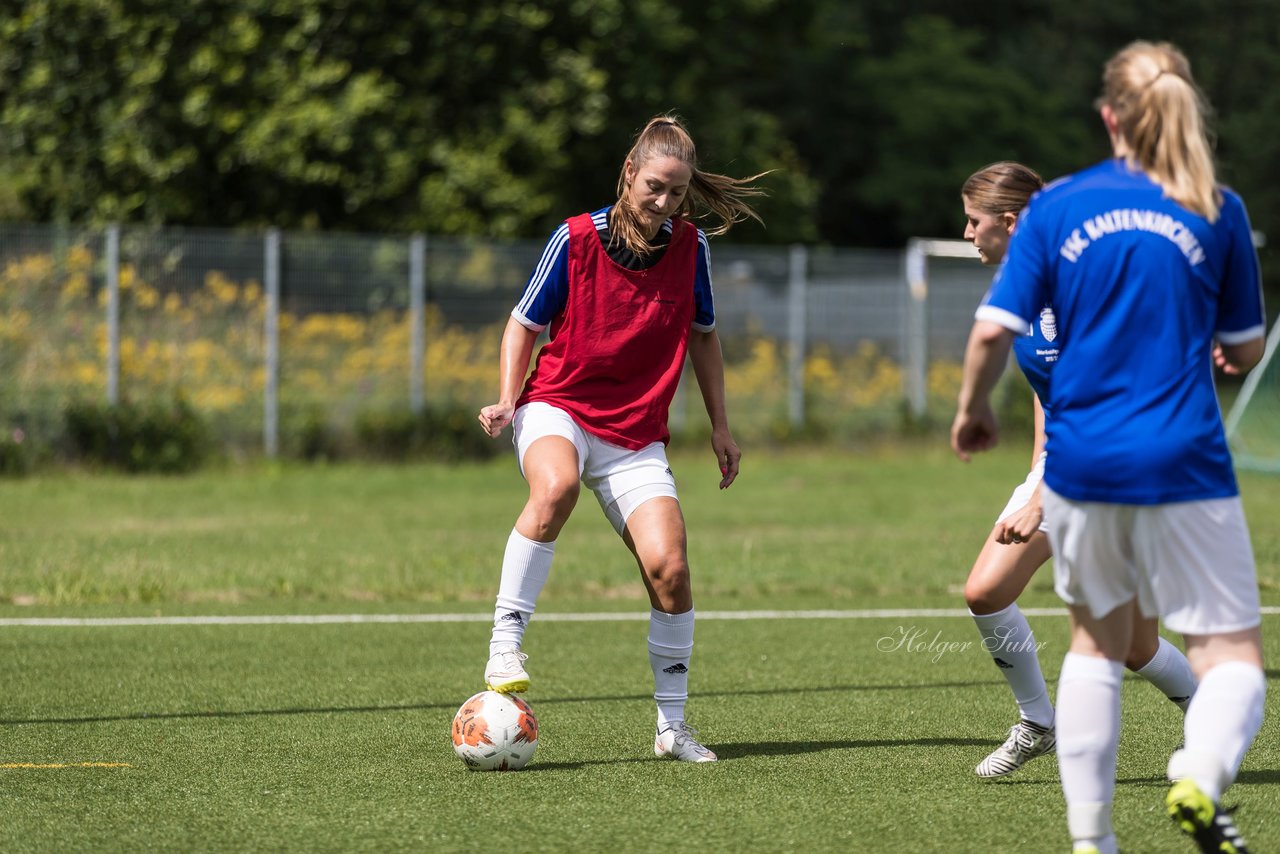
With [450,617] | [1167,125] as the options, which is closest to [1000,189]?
[1167,125]

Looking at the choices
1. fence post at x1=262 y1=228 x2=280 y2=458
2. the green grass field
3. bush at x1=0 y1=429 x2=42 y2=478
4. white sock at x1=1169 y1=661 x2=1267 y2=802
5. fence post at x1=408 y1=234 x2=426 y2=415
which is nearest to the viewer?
white sock at x1=1169 y1=661 x2=1267 y2=802

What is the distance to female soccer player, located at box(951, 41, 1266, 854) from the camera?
11.5 ft

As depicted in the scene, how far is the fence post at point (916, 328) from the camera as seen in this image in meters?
21.8

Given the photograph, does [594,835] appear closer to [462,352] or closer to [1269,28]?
[462,352]

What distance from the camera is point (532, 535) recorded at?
5.32m

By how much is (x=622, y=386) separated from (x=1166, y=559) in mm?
2309

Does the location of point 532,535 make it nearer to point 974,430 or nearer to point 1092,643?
point 974,430

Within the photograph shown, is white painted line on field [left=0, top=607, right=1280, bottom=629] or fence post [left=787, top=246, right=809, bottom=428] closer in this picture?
white painted line on field [left=0, top=607, right=1280, bottom=629]

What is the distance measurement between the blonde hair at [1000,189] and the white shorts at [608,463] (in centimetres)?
129

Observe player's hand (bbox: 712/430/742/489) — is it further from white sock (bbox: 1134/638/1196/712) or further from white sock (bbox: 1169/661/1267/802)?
white sock (bbox: 1169/661/1267/802)

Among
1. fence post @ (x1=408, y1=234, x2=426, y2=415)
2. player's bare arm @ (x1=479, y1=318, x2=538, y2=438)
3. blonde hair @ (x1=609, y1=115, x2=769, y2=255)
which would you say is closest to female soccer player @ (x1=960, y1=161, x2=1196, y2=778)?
blonde hair @ (x1=609, y1=115, x2=769, y2=255)

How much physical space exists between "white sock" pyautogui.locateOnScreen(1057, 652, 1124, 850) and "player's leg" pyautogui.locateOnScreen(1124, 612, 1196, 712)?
3.81ft

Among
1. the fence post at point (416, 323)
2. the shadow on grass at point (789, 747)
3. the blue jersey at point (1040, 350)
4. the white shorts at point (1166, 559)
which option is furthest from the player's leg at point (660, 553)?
the fence post at point (416, 323)

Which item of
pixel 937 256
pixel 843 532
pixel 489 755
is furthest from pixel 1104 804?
pixel 937 256
